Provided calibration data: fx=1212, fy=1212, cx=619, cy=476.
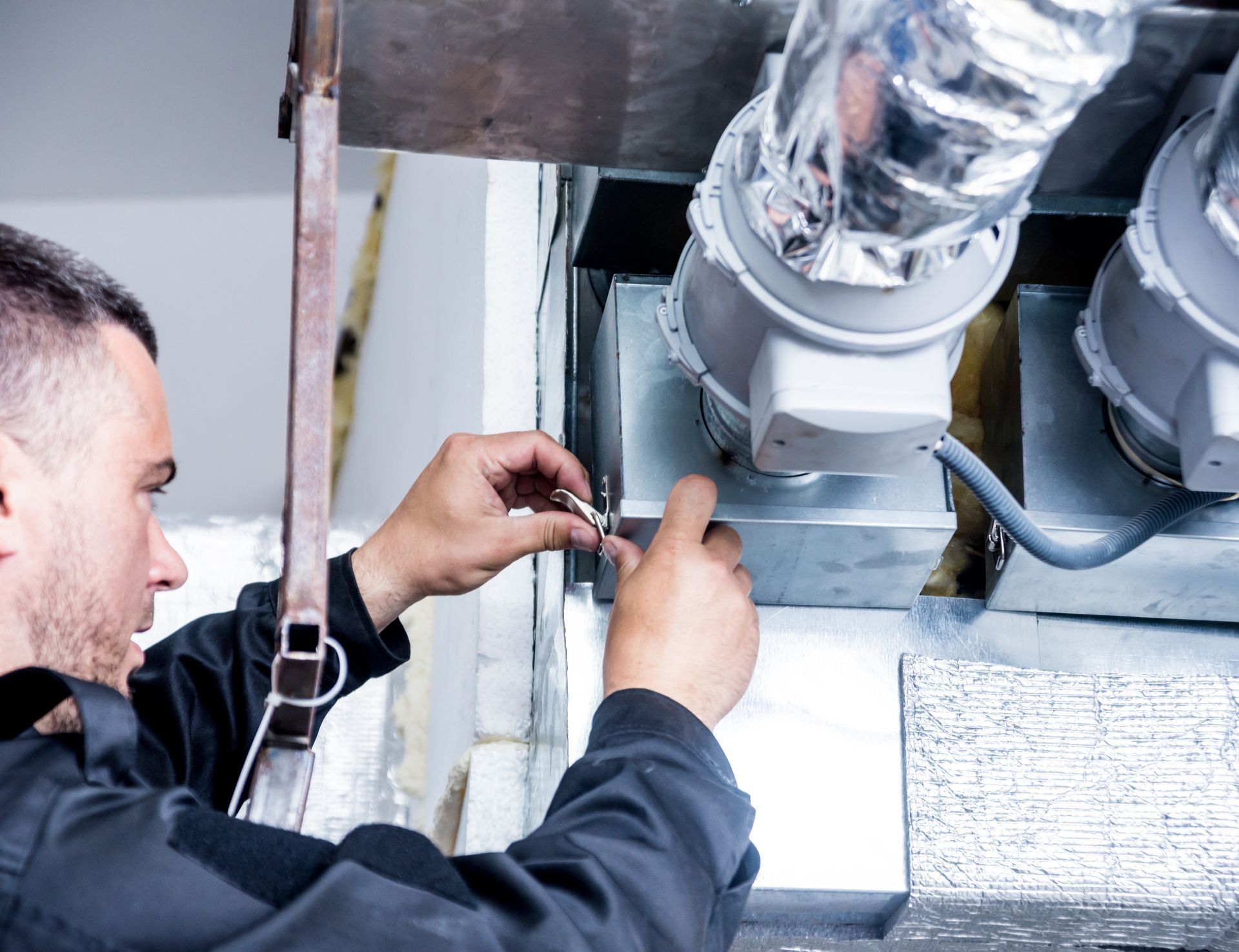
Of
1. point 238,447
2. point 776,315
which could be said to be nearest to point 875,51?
point 776,315

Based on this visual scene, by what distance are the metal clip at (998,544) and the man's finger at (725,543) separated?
0.23 meters

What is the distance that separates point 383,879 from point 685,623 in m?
0.26

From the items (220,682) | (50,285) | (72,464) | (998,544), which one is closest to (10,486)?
(72,464)

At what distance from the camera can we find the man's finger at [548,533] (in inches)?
35.5

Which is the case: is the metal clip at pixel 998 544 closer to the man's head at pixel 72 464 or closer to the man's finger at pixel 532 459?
the man's finger at pixel 532 459

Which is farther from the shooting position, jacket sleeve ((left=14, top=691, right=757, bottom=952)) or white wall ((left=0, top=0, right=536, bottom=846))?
white wall ((left=0, top=0, right=536, bottom=846))

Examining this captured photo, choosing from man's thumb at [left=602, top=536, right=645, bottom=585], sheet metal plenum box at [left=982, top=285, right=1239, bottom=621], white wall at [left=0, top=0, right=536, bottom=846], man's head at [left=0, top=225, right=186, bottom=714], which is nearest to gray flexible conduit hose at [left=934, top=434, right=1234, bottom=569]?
sheet metal plenum box at [left=982, top=285, right=1239, bottom=621]

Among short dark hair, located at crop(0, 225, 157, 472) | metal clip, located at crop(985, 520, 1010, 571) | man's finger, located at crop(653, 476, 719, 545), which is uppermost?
short dark hair, located at crop(0, 225, 157, 472)

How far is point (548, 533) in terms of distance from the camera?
912 mm

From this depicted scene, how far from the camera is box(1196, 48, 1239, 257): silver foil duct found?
72 centimetres

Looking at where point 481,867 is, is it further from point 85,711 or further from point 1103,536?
point 1103,536

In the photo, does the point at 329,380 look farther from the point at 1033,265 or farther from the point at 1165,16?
the point at 1033,265

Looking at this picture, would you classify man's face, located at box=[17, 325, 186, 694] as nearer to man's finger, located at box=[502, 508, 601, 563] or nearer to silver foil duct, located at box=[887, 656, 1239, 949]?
man's finger, located at box=[502, 508, 601, 563]

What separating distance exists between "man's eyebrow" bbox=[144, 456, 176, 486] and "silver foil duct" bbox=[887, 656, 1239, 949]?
0.58 m
